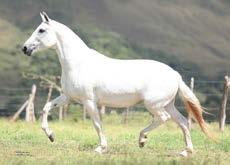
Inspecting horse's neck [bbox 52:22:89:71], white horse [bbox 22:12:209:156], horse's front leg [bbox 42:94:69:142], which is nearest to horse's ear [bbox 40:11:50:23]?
white horse [bbox 22:12:209:156]

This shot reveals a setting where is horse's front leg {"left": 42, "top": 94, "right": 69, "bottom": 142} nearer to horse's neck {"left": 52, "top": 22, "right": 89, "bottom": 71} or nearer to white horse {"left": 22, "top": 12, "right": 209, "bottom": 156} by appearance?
white horse {"left": 22, "top": 12, "right": 209, "bottom": 156}

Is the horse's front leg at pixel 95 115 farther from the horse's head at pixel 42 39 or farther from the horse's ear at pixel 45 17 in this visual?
the horse's ear at pixel 45 17

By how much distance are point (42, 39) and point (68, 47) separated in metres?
0.49

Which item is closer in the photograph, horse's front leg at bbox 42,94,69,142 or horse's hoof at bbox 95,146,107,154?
horse's hoof at bbox 95,146,107,154

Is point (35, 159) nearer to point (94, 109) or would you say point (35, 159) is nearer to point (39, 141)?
point (94, 109)

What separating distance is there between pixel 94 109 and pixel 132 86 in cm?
79

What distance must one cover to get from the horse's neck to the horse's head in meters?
0.12

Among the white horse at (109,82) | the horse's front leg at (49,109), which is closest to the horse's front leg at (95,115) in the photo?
the white horse at (109,82)

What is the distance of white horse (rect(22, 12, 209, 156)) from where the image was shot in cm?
1412

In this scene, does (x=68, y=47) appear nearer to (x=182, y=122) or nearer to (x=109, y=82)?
(x=109, y=82)

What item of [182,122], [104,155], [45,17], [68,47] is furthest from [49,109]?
[182,122]

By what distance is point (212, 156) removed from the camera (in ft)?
46.3

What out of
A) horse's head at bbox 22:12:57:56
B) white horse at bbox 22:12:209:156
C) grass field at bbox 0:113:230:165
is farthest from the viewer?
horse's head at bbox 22:12:57:56

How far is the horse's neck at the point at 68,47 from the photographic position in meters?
14.6
